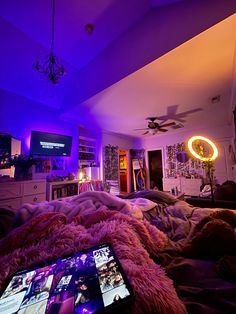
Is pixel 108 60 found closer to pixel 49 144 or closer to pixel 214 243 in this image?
pixel 49 144

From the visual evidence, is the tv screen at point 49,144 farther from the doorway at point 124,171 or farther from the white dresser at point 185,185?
the white dresser at point 185,185

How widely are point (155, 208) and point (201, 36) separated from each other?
68.3 inches

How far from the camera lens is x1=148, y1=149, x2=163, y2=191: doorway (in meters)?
6.31

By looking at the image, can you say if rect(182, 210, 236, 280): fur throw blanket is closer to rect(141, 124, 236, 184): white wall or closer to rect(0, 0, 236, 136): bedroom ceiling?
rect(0, 0, 236, 136): bedroom ceiling

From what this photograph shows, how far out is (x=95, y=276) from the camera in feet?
1.59

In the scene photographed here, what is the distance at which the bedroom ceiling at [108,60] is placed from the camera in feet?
5.15

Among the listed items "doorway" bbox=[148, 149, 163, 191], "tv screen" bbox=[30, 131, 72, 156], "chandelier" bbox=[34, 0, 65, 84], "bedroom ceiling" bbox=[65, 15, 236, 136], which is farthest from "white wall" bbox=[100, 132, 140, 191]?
"chandelier" bbox=[34, 0, 65, 84]

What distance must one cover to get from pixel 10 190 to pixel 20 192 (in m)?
0.14

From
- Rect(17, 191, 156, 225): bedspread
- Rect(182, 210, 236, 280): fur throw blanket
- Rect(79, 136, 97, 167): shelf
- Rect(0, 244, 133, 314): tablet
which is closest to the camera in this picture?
Rect(0, 244, 133, 314): tablet

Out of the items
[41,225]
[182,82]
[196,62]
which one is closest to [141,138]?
[182,82]

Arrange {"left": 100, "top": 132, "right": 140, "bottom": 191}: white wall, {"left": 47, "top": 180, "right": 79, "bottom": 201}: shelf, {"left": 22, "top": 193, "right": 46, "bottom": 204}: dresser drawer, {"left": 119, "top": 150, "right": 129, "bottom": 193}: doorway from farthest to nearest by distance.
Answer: {"left": 119, "top": 150, "right": 129, "bottom": 193}: doorway < {"left": 100, "top": 132, "right": 140, "bottom": 191}: white wall < {"left": 47, "top": 180, "right": 79, "bottom": 201}: shelf < {"left": 22, "top": 193, "right": 46, "bottom": 204}: dresser drawer

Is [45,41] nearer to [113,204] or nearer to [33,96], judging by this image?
[33,96]

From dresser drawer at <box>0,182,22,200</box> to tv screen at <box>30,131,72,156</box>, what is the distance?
2.77 ft

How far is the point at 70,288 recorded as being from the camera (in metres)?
0.45
